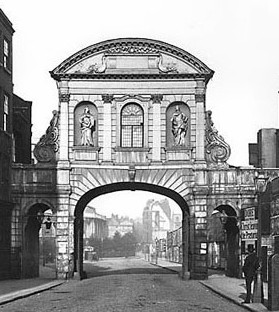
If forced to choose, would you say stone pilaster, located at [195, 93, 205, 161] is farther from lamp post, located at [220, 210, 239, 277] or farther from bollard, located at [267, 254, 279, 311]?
bollard, located at [267, 254, 279, 311]

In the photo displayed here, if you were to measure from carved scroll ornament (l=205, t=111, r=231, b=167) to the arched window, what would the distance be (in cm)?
377

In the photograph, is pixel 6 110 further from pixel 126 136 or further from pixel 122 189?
pixel 122 189

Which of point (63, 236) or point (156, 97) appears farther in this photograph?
point (156, 97)

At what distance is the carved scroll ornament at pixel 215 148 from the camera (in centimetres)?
4500

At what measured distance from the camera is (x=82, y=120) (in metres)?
45.0

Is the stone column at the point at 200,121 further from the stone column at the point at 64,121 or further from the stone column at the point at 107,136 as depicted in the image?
the stone column at the point at 64,121

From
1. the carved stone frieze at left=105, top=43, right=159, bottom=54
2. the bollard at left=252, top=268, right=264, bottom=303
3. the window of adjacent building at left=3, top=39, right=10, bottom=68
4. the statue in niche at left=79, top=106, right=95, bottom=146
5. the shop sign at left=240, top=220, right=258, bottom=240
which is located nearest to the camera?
the bollard at left=252, top=268, right=264, bottom=303

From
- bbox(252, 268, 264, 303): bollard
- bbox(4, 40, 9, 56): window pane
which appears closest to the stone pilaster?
bbox(4, 40, 9, 56): window pane

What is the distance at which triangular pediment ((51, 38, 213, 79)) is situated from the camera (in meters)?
44.9

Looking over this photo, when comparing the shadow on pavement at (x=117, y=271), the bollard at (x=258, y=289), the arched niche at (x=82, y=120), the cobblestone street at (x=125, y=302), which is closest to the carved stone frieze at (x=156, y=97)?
the arched niche at (x=82, y=120)

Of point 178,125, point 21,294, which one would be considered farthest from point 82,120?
point 21,294

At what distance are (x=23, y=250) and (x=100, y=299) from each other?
60.2 feet

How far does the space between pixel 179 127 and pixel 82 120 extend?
543 centimetres

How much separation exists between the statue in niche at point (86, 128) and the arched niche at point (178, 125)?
4.26m
